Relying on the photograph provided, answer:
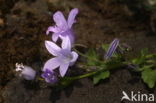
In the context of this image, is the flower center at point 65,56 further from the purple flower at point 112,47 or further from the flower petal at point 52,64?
the purple flower at point 112,47

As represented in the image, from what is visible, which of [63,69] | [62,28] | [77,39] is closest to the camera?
[63,69]

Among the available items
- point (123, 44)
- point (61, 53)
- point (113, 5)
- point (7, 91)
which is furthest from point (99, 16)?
point (7, 91)

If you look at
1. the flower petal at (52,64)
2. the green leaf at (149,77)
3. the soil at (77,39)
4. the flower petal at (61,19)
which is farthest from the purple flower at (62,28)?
the green leaf at (149,77)

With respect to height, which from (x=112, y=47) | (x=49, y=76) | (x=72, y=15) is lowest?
(x=49, y=76)

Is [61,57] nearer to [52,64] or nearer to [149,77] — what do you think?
[52,64]

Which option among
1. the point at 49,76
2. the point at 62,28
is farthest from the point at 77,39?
Result: the point at 49,76

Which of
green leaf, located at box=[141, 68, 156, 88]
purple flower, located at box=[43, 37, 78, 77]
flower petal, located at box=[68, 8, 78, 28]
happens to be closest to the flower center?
purple flower, located at box=[43, 37, 78, 77]
